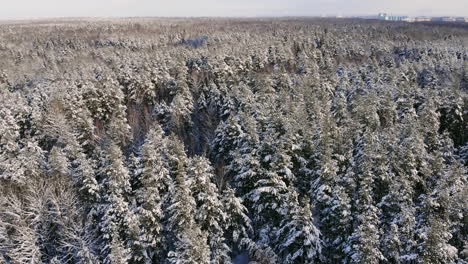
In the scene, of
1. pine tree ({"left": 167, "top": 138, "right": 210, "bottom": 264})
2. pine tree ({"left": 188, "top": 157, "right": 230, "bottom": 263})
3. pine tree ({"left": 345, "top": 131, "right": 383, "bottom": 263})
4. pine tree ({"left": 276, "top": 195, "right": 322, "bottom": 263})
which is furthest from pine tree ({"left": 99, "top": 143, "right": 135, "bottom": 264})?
pine tree ({"left": 345, "top": 131, "right": 383, "bottom": 263})

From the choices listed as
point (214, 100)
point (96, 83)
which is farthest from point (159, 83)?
point (214, 100)

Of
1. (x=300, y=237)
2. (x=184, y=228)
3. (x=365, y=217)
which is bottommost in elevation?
(x=300, y=237)

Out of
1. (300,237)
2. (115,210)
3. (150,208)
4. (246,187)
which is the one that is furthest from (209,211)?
(115,210)

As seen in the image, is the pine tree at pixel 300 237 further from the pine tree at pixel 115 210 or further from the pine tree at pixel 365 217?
the pine tree at pixel 115 210

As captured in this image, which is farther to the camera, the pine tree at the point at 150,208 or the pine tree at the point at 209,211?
the pine tree at the point at 150,208

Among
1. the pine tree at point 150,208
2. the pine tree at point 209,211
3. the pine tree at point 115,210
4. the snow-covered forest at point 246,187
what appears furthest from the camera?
the pine tree at point 150,208

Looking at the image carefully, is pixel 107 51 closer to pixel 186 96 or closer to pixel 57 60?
pixel 57 60

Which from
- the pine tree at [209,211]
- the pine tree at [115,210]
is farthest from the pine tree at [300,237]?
the pine tree at [115,210]

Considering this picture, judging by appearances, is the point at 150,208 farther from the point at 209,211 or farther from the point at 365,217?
the point at 365,217

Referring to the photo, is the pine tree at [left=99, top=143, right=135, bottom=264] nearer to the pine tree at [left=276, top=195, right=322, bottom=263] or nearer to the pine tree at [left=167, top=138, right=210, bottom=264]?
the pine tree at [left=167, top=138, right=210, bottom=264]

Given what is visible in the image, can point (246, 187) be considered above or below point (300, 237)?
above

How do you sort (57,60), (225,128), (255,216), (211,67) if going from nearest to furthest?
1. (255,216)
2. (225,128)
3. (211,67)
4. (57,60)
